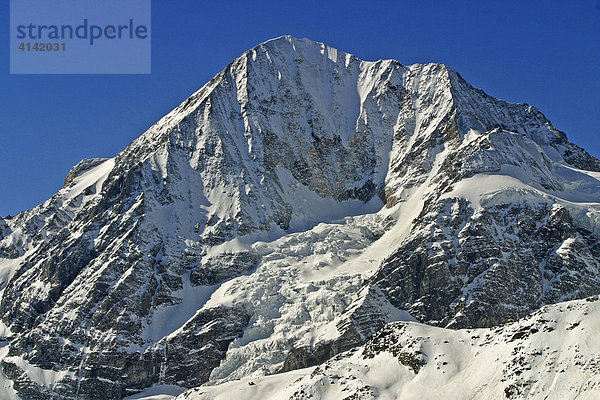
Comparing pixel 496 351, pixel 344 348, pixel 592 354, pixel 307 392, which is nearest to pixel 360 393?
pixel 307 392

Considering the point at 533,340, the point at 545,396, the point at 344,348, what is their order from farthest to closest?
the point at 344,348 → the point at 533,340 → the point at 545,396

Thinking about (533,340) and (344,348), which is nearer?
(533,340)

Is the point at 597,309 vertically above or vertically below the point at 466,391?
above

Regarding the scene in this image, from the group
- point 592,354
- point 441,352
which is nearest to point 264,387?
point 441,352

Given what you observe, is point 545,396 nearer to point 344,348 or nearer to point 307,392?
point 307,392

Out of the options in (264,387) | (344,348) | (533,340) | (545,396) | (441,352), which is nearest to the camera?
(545,396)

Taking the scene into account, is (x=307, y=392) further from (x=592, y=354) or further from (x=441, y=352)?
(x=592, y=354)
